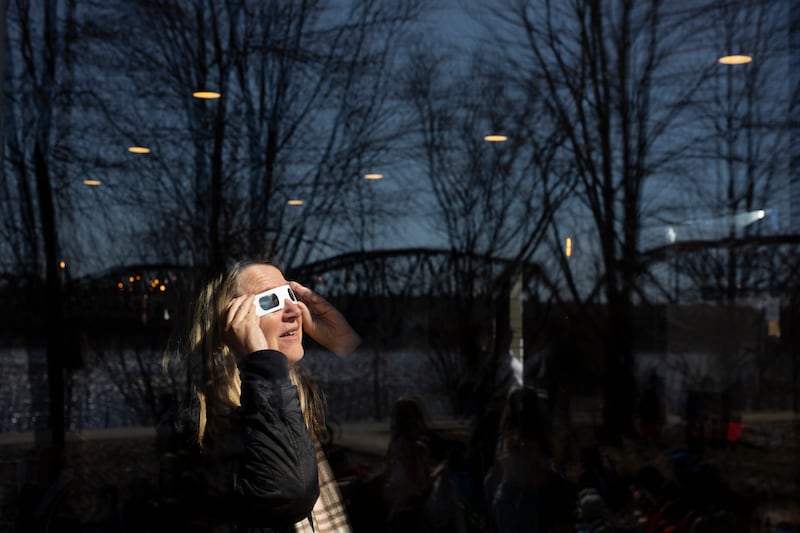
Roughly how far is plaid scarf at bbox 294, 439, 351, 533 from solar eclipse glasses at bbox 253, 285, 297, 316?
19cm

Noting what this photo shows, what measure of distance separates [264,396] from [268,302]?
0.17m

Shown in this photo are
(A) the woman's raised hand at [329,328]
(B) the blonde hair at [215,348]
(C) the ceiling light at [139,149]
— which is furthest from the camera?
(C) the ceiling light at [139,149]

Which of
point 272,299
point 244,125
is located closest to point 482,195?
point 244,125

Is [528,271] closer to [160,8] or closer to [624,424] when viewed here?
[624,424]

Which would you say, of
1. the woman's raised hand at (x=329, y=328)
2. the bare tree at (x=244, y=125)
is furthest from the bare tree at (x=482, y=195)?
the woman's raised hand at (x=329, y=328)

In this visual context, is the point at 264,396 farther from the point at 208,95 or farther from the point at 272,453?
the point at 208,95

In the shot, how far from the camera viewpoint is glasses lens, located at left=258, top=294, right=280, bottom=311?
1.32 m

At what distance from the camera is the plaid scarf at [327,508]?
132 cm

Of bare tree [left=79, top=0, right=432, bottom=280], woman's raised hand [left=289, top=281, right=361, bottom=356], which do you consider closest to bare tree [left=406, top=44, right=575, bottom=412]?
bare tree [left=79, top=0, right=432, bottom=280]

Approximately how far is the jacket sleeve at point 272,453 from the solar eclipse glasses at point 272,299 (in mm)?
98

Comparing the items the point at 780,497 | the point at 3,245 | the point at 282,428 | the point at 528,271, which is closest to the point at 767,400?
the point at 780,497

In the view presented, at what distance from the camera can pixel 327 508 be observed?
1354 mm

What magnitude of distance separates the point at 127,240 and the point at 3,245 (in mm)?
362

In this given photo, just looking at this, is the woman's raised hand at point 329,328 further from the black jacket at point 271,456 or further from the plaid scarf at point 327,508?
the black jacket at point 271,456
